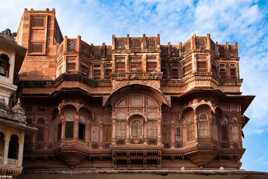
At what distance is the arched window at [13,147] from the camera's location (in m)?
30.1

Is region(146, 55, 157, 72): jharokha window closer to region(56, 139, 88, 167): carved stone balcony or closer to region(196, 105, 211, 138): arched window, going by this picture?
region(196, 105, 211, 138): arched window

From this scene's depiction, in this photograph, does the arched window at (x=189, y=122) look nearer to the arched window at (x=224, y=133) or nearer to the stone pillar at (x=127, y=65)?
the arched window at (x=224, y=133)

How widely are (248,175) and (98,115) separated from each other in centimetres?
1069

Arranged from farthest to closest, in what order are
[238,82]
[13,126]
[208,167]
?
[238,82], [208,167], [13,126]

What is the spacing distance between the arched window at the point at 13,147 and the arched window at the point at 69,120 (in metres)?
5.91

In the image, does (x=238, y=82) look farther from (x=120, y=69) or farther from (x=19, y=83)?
(x=19, y=83)

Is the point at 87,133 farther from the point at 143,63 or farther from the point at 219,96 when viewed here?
the point at 219,96

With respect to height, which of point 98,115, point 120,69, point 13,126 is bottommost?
point 13,126

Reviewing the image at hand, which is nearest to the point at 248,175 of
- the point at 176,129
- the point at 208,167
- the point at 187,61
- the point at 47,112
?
the point at 208,167

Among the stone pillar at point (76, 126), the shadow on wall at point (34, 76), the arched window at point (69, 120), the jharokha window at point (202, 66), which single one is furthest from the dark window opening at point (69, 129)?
the jharokha window at point (202, 66)

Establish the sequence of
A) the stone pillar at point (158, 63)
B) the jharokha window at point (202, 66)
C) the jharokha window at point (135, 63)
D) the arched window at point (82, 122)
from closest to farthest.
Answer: the arched window at point (82, 122), the jharokha window at point (202, 66), the stone pillar at point (158, 63), the jharokha window at point (135, 63)

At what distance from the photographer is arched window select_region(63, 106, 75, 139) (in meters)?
36.1

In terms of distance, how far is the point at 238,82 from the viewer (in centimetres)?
3819

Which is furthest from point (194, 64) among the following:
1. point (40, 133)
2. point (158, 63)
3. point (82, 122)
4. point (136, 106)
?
point (40, 133)
